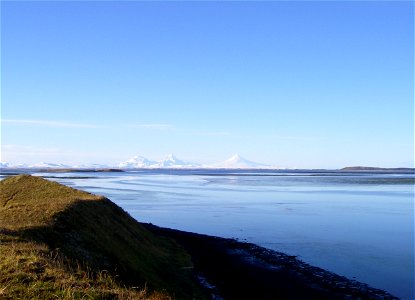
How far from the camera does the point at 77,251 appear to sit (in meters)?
19.8

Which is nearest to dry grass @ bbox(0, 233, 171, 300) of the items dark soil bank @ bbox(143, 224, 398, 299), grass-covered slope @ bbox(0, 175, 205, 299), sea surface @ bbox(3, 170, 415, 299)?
grass-covered slope @ bbox(0, 175, 205, 299)

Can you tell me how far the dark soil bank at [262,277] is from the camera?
22734 millimetres

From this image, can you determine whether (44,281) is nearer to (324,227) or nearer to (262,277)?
(262,277)

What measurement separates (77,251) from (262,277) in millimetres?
11007

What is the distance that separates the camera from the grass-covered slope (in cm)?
1248

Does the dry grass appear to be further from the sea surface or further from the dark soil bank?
the sea surface

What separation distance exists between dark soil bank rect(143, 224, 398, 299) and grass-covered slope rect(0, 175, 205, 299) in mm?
1469

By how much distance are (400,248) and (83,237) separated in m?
22.7

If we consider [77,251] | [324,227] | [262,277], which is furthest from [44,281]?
[324,227]

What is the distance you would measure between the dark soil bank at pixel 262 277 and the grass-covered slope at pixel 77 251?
1.47m

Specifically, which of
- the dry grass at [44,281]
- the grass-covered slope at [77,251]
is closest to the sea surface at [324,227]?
the grass-covered slope at [77,251]

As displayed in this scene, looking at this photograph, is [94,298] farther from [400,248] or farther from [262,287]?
[400,248]

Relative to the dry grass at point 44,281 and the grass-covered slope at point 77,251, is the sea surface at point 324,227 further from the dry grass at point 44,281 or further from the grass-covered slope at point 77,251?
the dry grass at point 44,281

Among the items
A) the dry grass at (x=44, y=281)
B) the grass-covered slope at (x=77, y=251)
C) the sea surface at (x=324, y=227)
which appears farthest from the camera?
the sea surface at (x=324, y=227)
